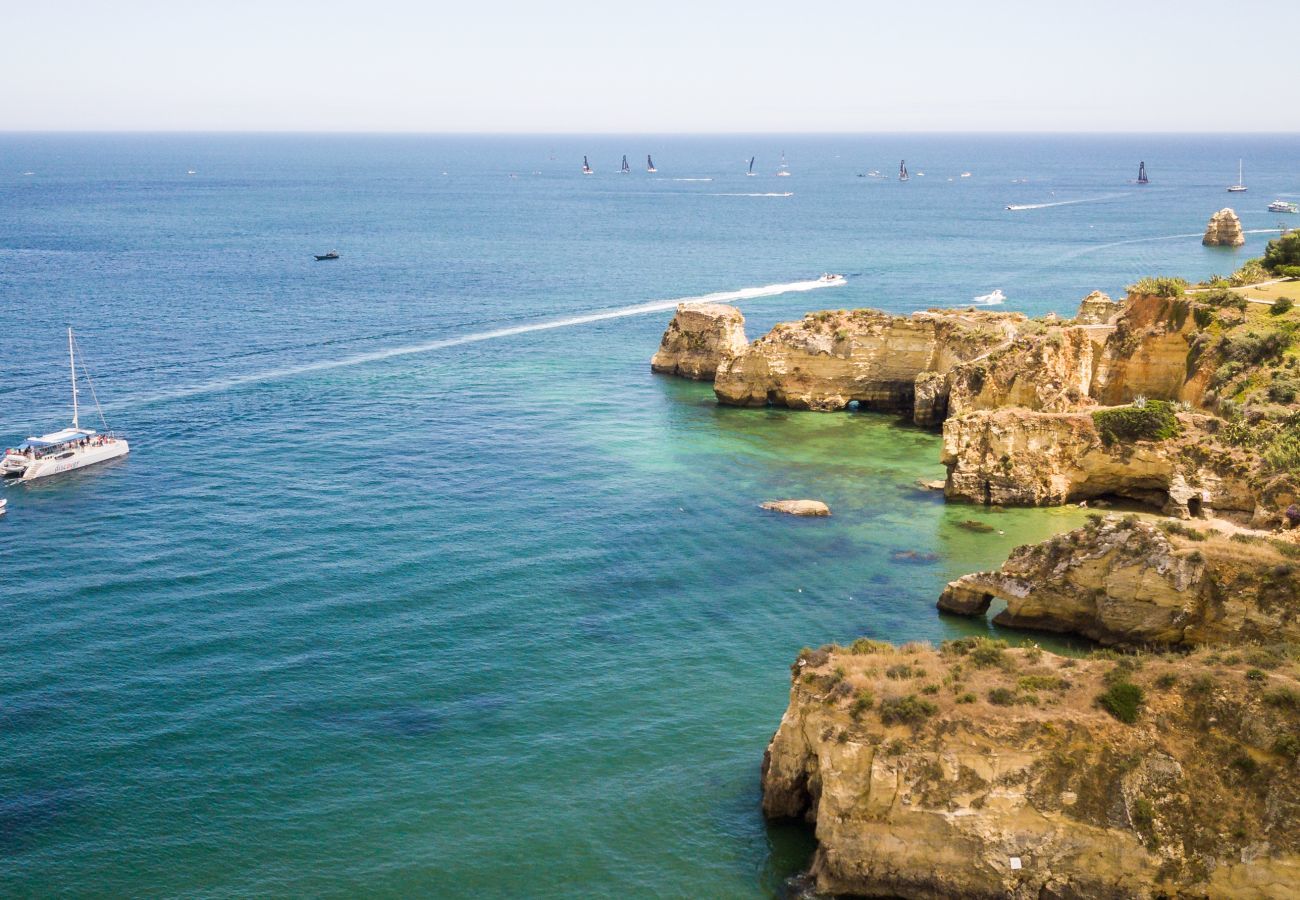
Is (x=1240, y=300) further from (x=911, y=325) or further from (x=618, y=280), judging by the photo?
(x=618, y=280)

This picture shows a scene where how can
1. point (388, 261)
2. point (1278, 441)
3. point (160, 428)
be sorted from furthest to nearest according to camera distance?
point (388, 261), point (160, 428), point (1278, 441)

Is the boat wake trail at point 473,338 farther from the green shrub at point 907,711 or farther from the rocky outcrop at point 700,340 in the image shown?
the green shrub at point 907,711

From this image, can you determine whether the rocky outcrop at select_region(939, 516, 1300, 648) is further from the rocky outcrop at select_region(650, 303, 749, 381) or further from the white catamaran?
the white catamaran

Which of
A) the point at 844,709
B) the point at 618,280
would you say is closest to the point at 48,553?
the point at 844,709

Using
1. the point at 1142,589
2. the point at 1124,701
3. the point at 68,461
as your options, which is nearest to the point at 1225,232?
the point at 1142,589

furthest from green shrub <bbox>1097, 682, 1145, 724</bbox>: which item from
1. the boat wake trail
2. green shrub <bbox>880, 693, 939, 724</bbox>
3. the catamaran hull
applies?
the boat wake trail

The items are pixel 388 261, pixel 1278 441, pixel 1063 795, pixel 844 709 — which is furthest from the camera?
pixel 388 261
